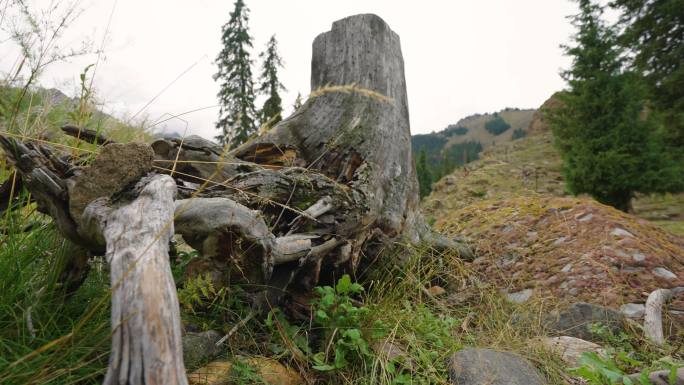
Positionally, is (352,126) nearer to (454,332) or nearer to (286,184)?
(286,184)

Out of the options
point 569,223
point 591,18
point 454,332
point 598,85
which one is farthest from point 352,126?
point 591,18

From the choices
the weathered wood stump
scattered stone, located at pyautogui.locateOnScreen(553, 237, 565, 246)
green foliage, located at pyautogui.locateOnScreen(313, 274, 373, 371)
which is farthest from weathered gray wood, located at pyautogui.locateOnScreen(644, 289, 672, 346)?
green foliage, located at pyautogui.locateOnScreen(313, 274, 373, 371)

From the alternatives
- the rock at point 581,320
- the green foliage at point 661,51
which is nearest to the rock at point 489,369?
the rock at point 581,320

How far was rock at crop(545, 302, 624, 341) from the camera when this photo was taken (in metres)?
2.97

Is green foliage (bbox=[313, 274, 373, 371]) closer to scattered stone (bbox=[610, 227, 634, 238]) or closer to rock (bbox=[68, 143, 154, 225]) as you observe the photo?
rock (bbox=[68, 143, 154, 225])

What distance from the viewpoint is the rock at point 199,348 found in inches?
66.8

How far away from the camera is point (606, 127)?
49.6ft

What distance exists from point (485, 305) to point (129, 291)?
302 cm

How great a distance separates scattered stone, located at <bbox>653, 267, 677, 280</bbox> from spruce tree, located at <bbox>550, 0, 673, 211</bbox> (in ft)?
40.7

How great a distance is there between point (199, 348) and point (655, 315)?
3.39 meters

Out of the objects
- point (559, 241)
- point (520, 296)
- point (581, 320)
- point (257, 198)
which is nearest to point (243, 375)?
point (257, 198)

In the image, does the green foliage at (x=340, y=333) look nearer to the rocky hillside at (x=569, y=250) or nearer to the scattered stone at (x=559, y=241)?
the rocky hillside at (x=569, y=250)

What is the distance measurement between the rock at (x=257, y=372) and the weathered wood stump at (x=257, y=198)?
0.38 meters

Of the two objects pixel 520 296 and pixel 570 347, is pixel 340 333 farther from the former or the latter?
pixel 520 296
